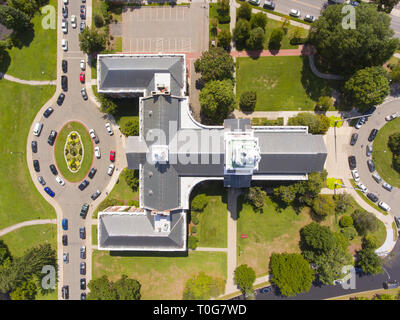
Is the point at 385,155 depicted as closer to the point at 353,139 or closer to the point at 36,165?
the point at 353,139

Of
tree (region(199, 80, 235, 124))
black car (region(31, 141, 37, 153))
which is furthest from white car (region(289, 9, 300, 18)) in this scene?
black car (region(31, 141, 37, 153))

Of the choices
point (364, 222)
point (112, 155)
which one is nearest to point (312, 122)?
point (364, 222)

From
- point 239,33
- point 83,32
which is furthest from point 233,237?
point 83,32

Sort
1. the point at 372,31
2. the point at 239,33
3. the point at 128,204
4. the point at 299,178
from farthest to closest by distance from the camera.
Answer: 1. the point at 128,204
2. the point at 239,33
3. the point at 299,178
4. the point at 372,31

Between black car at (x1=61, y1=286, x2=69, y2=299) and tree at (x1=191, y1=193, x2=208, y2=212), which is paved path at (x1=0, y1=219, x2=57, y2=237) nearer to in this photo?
black car at (x1=61, y1=286, x2=69, y2=299)

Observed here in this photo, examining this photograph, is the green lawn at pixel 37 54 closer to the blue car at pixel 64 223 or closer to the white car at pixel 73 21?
the white car at pixel 73 21

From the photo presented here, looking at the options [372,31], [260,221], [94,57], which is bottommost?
[260,221]

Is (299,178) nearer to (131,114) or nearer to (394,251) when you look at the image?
(394,251)
